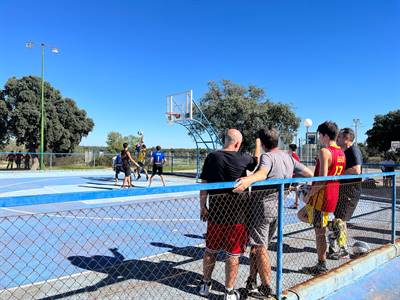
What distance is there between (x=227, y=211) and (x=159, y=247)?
278cm

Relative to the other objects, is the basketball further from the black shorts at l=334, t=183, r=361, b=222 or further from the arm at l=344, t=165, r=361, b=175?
the arm at l=344, t=165, r=361, b=175

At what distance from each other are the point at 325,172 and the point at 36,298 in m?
3.60

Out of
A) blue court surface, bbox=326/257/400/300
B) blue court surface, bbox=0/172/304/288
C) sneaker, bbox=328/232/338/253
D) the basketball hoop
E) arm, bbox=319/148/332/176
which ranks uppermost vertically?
the basketball hoop

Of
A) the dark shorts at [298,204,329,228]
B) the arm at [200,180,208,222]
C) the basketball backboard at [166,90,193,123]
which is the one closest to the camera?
the arm at [200,180,208,222]

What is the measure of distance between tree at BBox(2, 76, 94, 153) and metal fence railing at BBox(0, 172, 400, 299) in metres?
27.0

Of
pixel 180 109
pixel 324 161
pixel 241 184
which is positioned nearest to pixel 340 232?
pixel 324 161

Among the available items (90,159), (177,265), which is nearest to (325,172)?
(177,265)

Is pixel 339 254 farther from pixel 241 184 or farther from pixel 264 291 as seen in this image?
pixel 241 184

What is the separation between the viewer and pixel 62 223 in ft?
24.9

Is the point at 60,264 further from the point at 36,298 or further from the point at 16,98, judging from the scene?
the point at 16,98

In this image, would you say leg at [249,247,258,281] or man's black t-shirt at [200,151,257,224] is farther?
leg at [249,247,258,281]

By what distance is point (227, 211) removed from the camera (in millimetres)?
3525

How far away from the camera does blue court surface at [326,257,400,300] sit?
4164 millimetres

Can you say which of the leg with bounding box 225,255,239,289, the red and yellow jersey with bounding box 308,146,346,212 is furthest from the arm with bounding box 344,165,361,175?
the leg with bounding box 225,255,239,289
